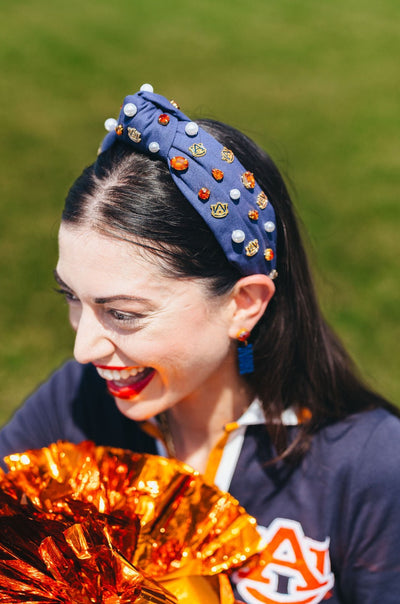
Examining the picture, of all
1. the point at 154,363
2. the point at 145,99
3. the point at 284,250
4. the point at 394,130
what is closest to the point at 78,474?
the point at 154,363

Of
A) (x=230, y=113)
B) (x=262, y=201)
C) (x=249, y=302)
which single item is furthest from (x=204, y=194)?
(x=230, y=113)

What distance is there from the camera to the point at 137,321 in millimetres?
1584

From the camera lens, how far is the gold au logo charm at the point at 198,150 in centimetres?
154

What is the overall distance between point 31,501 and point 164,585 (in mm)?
349

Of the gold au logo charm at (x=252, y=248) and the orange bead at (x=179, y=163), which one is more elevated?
the orange bead at (x=179, y=163)

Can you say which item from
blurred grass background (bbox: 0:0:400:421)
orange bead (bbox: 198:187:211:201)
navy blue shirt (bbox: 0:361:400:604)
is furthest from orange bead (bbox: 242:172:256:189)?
blurred grass background (bbox: 0:0:400:421)

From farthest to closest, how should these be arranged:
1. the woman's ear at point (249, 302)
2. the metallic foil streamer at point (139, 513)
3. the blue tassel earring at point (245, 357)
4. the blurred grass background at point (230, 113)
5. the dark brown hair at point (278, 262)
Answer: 1. the blurred grass background at point (230, 113)
2. the blue tassel earring at point (245, 357)
3. the woman's ear at point (249, 302)
4. the dark brown hair at point (278, 262)
5. the metallic foil streamer at point (139, 513)

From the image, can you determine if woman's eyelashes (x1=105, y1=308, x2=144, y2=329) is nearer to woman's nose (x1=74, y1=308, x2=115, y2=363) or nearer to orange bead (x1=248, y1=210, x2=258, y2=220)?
woman's nose (x1=74, y1=308, x2=115, y2=363)

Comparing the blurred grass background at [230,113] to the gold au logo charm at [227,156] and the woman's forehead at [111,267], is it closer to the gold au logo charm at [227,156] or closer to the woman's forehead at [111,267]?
the gold au logo charm at [227,156]

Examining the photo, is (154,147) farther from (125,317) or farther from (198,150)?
(125,317)

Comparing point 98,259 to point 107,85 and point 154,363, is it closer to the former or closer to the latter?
point 154,363

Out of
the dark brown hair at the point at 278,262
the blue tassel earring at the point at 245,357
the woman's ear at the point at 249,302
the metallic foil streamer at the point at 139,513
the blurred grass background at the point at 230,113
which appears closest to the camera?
the metallic foil streamer at the point at 139,513

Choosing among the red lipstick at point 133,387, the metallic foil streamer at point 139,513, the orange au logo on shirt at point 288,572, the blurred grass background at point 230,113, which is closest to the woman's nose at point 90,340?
the red lipstick at point 133,387

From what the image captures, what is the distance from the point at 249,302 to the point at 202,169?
0.35 meters
